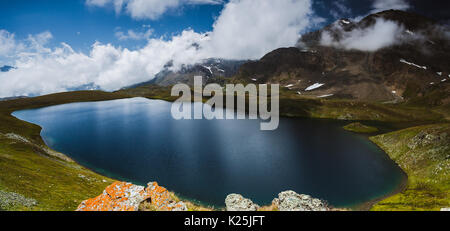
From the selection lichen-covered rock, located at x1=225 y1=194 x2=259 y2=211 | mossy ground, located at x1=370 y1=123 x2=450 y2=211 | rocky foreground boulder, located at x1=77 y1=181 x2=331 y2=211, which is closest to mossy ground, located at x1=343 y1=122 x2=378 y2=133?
mossy ground, located at x1=370 y1=123 x2=450 y2=211

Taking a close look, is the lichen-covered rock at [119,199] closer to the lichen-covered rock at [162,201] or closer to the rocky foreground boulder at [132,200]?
the rocky foreground boulder at [132,200]

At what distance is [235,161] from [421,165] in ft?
189

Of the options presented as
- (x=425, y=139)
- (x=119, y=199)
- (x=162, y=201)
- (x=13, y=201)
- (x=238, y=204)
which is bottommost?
(x=425, y=139)

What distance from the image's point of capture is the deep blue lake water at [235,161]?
5450 cm

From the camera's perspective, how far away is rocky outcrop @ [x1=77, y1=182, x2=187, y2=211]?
15.3 meters

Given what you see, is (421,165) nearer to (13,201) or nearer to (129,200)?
(129,200)

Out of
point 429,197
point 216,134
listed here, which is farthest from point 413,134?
point 216,134

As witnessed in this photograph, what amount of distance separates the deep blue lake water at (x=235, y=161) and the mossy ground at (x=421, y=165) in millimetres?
4079

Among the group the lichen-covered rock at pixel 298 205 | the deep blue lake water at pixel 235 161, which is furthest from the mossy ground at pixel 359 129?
the lichen-covered rock at pixel 298 205

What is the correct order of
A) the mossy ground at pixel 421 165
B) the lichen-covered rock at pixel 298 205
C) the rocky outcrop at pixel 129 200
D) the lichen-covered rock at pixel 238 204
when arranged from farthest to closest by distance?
the mossy ground at pixel 421 165
the lichen-covered rock at pixel 238 204
the lichen-covered rock at pixel 298 205
the rocky outcrop at pixel 129 200

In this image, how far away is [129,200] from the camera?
15453 mm

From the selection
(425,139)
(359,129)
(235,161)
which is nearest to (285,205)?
(235,161)

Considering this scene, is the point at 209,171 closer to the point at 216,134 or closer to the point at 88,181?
the point at 88,181
